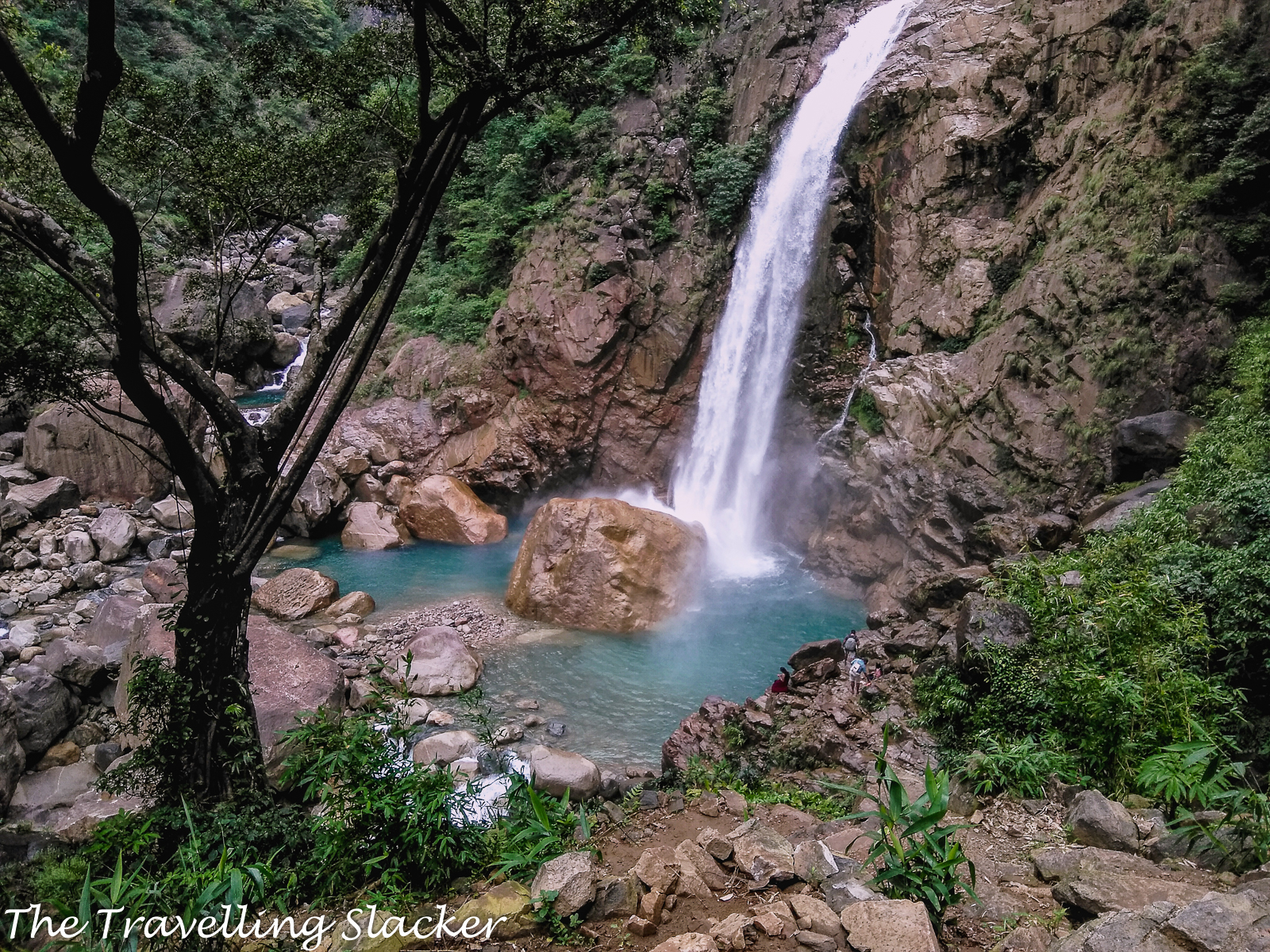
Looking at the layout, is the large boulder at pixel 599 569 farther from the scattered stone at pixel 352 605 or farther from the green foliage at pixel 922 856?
the green foliage at pixel 922 856

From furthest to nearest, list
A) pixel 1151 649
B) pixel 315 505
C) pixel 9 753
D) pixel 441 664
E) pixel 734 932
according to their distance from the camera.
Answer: pixel 315 505 → pixel 441 664 → pixel 9 753 → pixel 1151 649 → pixel 734 932

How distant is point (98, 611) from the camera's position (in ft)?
35.8

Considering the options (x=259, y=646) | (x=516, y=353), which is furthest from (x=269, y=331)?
(x=259, y=646)

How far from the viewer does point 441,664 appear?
10.7 meters

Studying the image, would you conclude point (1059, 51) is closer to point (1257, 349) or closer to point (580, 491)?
point (1257, 349)

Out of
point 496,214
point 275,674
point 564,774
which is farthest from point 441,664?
point 496,214

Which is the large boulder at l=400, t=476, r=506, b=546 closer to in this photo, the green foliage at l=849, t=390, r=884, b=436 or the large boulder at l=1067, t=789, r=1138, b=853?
the green foliage at l=849, t=390, r=884, b=436

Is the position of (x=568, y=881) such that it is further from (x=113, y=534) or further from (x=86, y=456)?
(x=86, y=456)

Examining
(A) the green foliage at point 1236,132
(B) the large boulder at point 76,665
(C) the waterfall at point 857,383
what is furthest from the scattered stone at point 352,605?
(A) the green foliage at point 1236,132

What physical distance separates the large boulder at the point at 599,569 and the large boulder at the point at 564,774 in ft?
15.5

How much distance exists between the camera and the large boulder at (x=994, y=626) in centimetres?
705

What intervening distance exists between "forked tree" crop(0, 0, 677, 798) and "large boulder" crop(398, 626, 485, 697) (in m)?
5.04

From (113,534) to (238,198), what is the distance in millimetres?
10343

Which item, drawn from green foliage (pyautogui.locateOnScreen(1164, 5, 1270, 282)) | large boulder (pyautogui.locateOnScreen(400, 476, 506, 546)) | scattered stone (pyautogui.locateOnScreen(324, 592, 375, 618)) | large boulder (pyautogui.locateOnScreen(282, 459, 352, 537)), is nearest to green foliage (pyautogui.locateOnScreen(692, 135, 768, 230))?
green foliage (pyautogui.locateOnScreen(1164, 5, 1270, 282))
